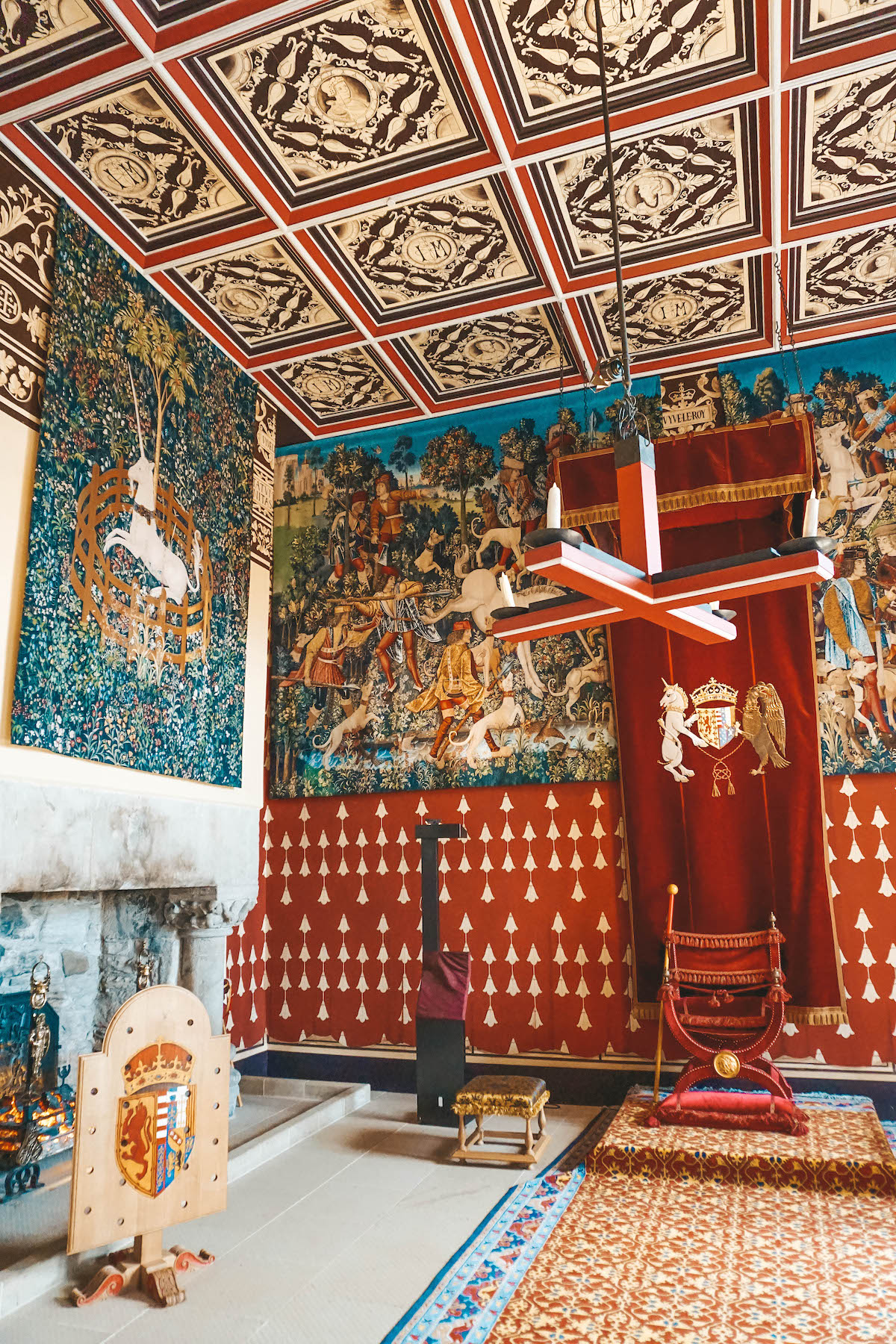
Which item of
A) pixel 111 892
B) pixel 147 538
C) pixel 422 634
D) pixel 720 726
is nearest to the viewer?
pixel 147 538

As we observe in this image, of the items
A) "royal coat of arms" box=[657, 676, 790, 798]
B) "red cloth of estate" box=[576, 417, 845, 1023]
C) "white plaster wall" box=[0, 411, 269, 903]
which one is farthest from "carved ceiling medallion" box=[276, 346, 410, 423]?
"royal coat of arms" box=[657, 676, 790, 798]

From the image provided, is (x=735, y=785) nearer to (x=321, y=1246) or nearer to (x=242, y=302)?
(x=321, y=1246)

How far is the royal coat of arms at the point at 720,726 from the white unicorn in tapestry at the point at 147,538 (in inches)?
140

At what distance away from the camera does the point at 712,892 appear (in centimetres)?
634

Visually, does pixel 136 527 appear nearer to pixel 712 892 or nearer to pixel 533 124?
pixel 533 124

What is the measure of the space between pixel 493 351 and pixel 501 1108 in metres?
5.21

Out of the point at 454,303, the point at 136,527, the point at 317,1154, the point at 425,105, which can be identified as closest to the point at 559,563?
the point at 425,105

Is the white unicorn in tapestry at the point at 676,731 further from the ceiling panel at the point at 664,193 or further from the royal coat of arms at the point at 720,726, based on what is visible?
the ceiling panel at the point at 664,193

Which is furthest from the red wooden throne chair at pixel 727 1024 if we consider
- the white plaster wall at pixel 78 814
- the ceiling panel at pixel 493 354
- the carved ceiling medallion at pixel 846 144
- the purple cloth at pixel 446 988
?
the carved ceiling medallion at pixel 846 144

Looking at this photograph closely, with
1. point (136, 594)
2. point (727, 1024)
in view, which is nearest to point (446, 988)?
point (727, 1024)

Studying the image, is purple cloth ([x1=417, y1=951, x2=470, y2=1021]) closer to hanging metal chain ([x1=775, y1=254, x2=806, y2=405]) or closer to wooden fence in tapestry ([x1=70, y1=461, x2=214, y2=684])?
wooden fence in tapestry ([x1=70, y1=461, x2=214, y2=684])

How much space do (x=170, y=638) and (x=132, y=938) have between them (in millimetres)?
1996

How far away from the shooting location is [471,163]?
4926mm

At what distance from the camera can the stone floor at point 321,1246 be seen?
340cm
